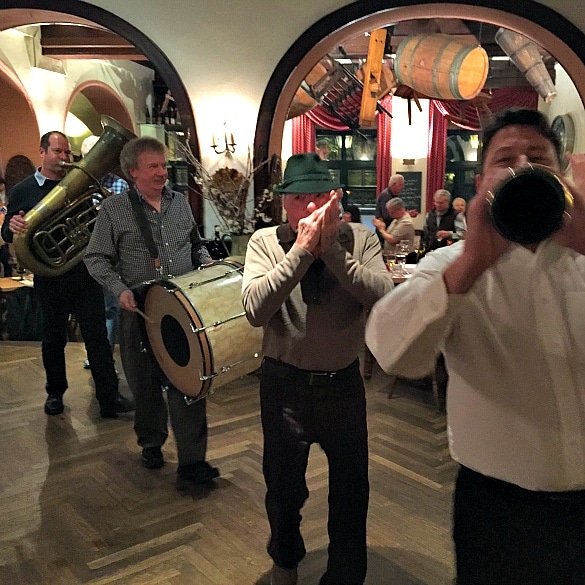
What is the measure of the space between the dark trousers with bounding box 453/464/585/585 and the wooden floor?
45.2 inches

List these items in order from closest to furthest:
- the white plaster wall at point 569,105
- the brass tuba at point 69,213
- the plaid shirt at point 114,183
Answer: the brass tuba at point 69,213 → the plaid shirt at point 114,183 → the white plaster wall at point 569,105

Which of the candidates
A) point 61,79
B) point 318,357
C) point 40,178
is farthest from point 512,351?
point 61,79

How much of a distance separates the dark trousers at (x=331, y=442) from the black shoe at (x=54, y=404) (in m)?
2.25

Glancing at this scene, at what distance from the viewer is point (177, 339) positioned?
2.58 metres

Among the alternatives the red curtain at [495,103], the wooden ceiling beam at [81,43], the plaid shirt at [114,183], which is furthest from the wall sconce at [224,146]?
the red curtain at [495,103]

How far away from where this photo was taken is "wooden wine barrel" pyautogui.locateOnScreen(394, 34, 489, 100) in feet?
15.4

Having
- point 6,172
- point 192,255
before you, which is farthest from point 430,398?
point 6,172

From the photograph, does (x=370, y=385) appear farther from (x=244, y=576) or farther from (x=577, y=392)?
(x=577, y=392)

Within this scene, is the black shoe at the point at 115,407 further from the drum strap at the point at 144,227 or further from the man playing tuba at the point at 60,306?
the drum strap at the point at 144,227

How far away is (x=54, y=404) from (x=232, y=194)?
5.94ft

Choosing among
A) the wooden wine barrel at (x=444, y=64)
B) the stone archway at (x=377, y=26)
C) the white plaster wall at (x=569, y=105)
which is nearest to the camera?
the stone archway at (x=377, y=26)

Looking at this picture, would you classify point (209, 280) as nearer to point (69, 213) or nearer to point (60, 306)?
point (69, 213)

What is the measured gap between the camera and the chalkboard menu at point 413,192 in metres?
9.82

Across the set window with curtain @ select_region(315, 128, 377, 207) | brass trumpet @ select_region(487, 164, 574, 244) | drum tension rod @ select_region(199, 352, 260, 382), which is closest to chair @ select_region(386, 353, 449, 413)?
drum tension rod @ select_region(199, 352, 260, 382)
